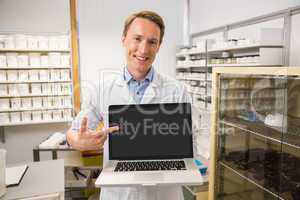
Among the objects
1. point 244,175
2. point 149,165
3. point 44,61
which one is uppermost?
point 44,61

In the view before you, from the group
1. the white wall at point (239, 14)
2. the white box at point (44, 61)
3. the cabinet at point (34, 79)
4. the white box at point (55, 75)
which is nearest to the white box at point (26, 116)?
the cabinet at point (34, 79)

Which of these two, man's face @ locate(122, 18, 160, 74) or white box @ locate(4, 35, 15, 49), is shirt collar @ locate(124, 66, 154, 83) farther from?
white box @ locate(4, 35, 15, 49)

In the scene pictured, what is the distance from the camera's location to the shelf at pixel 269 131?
65.9 inches

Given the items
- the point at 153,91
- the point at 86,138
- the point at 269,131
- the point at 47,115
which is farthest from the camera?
the point at 47,115

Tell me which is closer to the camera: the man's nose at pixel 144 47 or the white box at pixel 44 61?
the man's nose at pixel 144 47

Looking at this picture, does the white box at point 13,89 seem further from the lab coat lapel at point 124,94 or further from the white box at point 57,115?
the lab coat lapel at point 124,94

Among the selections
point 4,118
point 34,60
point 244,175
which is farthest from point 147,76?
point 4,118

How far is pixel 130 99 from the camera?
4.08 feet

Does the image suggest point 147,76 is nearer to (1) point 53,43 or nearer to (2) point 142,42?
(2) point 142,42

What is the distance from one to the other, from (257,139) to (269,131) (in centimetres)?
24

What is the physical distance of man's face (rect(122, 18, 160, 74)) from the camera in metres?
1.12

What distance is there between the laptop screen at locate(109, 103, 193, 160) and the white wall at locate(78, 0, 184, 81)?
2.68 meters

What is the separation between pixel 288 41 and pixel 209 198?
1.48m

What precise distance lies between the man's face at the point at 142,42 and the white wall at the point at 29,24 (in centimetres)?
265
